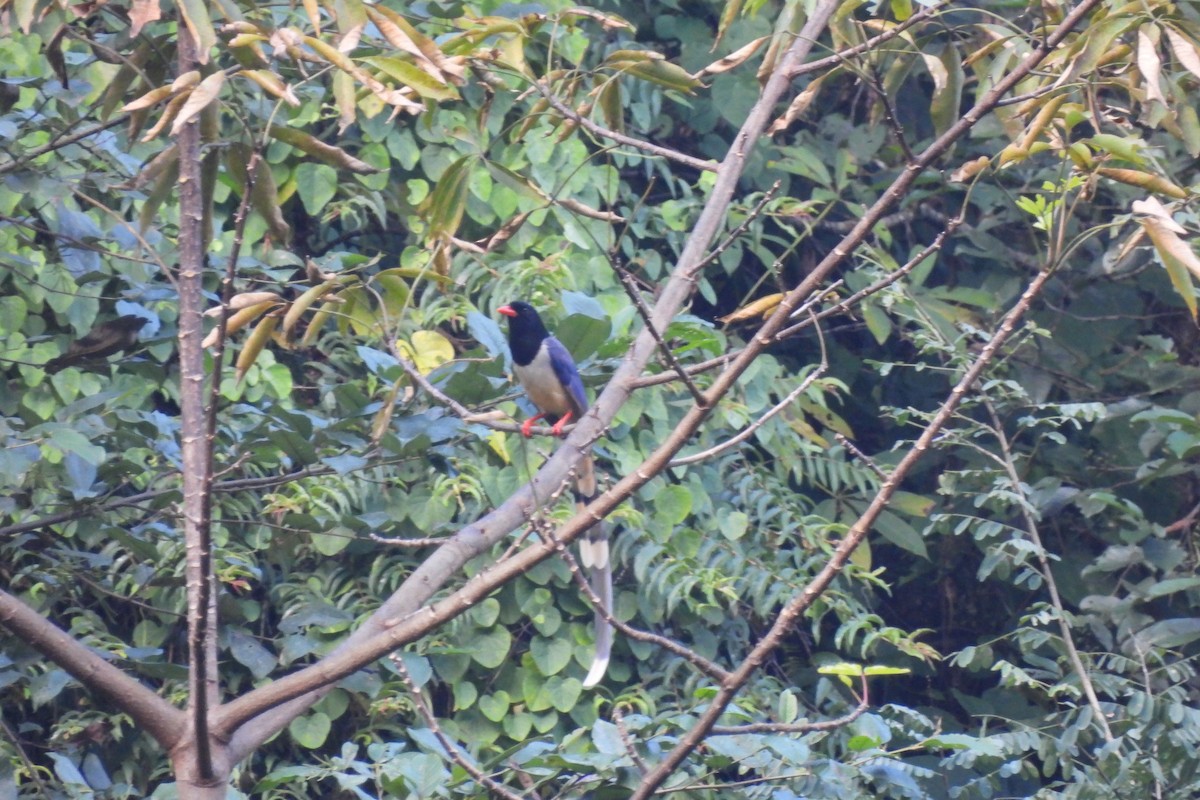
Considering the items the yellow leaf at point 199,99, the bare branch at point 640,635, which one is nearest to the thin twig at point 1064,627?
the bare branch at point 640,635

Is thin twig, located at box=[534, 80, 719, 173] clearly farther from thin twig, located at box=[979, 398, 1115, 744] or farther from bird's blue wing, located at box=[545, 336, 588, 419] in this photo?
bird's blue wing, located at box=[545, 336, 588, 419]

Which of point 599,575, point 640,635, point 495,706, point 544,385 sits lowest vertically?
point 495,706

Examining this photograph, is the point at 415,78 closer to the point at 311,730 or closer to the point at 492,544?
the point at 492,544

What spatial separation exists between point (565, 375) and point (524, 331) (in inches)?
7.7

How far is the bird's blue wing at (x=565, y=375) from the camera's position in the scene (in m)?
4.10

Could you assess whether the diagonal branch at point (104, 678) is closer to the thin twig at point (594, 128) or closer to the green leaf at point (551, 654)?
the thin twig at point (594, 128)

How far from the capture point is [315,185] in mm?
→ 3918

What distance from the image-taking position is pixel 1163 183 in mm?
1659

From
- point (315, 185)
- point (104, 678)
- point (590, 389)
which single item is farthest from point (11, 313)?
point (104, 678)

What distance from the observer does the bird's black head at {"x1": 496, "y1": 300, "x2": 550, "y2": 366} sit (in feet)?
13.6

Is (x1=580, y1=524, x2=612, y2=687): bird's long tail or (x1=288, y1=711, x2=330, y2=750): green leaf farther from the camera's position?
(x1=288, y1=711, x2=330, y2=750): green leaf

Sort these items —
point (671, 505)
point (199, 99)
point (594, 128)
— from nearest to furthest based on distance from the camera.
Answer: point (199, 99) < point (594, 128) < point (671, 505)

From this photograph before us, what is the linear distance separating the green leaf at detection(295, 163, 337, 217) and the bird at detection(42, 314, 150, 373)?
1523 mm

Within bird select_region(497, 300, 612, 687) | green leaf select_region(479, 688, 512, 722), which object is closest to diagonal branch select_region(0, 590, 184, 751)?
green leaf select_region(479, 688, 512, 722)
